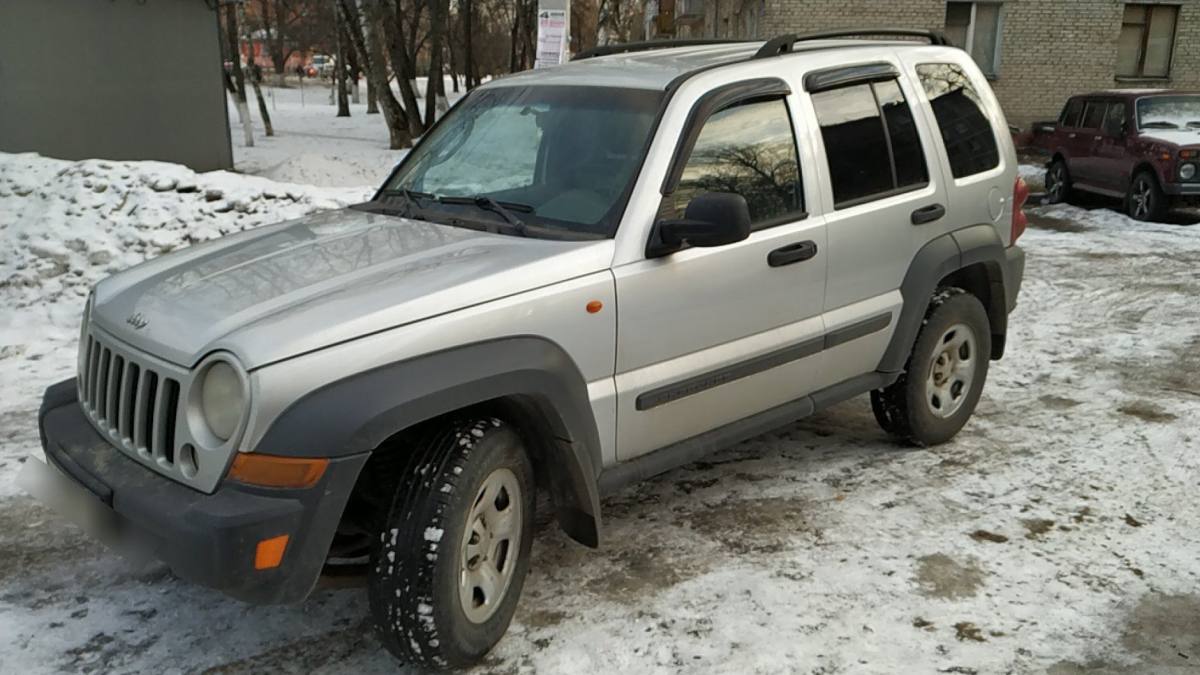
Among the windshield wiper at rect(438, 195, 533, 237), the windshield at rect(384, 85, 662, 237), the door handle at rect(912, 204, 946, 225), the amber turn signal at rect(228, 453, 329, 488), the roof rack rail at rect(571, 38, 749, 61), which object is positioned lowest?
the amber turn signal at rect(228, 453, 329, 488)

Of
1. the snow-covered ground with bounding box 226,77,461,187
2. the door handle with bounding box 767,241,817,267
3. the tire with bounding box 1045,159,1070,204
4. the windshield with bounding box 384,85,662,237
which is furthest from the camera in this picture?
the tire with bounding box 1045,159,1070,204

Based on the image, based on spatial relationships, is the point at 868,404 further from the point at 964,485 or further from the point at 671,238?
the point at 671,238

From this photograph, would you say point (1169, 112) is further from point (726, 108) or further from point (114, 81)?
point (114, 81)

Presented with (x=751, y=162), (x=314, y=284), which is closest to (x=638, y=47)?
(x=751, y=162)

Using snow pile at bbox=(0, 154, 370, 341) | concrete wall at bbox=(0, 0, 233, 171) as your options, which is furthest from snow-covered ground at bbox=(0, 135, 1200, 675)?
concrete wall at bbox=(0, 0, 233, 171)

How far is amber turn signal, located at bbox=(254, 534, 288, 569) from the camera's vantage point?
267 centimetres

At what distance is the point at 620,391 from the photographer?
11.5 ft

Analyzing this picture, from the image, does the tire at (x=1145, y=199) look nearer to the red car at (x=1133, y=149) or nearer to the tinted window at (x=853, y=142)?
the red car at (x=1133, y=149)

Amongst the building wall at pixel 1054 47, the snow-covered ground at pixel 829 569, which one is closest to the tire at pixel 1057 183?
the building wall at pixel 1054 47

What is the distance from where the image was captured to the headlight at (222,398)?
275cm

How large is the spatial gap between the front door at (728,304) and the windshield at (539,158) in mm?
240

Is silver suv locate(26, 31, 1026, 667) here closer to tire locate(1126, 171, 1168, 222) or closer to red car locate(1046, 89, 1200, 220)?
red car locate(1046, 89, 1200, 220)

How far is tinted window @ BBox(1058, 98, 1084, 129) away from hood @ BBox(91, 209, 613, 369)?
533 inches

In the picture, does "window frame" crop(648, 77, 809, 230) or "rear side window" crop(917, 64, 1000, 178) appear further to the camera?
"rear side window" crop(917, 64, 1000, 178)
